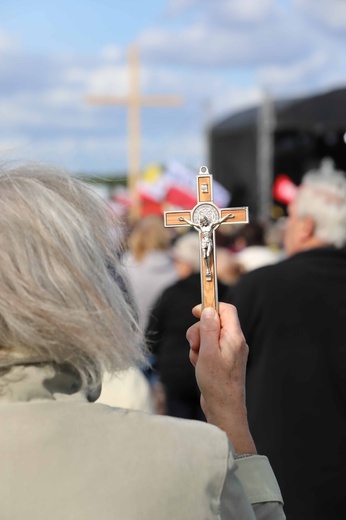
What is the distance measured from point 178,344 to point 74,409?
3.83 m

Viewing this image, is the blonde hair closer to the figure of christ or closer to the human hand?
the figure of christ

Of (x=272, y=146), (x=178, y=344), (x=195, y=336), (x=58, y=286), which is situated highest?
(x=272, y=146)

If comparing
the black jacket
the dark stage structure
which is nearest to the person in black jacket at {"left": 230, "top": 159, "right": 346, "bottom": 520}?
the black jacket

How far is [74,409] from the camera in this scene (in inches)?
Result: 55.3

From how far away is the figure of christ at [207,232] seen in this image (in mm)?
1827

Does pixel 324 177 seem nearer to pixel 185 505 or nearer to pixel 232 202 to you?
pixel 185 505

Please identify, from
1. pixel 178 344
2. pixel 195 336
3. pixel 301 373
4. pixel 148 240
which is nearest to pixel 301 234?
pixel 301 373

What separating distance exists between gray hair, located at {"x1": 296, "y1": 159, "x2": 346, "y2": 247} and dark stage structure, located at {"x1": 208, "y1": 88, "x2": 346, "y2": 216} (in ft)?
10.5

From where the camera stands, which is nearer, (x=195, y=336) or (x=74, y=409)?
(x=74, y=409)

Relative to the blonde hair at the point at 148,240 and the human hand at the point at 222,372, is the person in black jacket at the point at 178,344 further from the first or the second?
the human hand at the point at 222,372

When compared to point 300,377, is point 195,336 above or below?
above

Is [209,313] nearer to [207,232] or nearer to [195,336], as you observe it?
[195,336]

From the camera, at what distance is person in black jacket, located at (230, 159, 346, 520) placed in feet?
9.43

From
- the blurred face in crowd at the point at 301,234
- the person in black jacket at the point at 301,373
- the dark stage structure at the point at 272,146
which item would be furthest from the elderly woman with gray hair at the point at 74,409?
the dark stage structure at the point at 272,146
